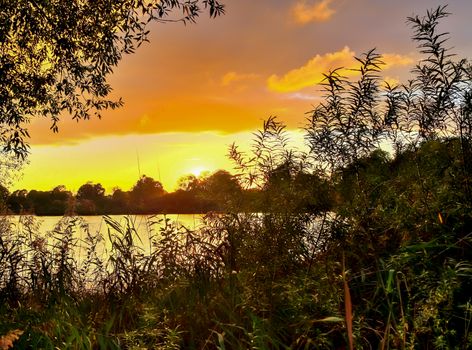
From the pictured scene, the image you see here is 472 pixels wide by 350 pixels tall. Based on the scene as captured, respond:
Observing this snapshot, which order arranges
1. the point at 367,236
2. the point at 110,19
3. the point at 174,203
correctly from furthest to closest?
the point at 110,19 < the point at 174,203 < the point at 367,236

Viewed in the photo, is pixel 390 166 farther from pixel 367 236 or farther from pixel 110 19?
pixel 110 19

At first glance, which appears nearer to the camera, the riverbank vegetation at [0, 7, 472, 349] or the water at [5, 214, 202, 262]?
the riverbank vegetation at [0, 7, 472, 349]

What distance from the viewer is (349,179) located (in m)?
5.46

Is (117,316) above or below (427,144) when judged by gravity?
below

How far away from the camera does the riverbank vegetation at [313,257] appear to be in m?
3.90

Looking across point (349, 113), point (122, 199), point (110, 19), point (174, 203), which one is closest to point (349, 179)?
point (349, 113)

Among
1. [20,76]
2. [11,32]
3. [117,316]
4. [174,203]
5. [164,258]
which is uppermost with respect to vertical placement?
[11,32]

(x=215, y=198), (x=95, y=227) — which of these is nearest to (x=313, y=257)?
Answer: (x=215, y=198)

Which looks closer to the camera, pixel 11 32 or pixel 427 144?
pixel 427 144

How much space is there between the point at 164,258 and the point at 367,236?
9.06 ft

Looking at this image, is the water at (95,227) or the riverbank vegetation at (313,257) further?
the water at (95,227)

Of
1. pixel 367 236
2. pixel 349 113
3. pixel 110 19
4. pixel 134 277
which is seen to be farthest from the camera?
pixel 110 19

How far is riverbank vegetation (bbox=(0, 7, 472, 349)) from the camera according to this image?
3.90m

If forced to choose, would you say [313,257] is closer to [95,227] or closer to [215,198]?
[215,198]
